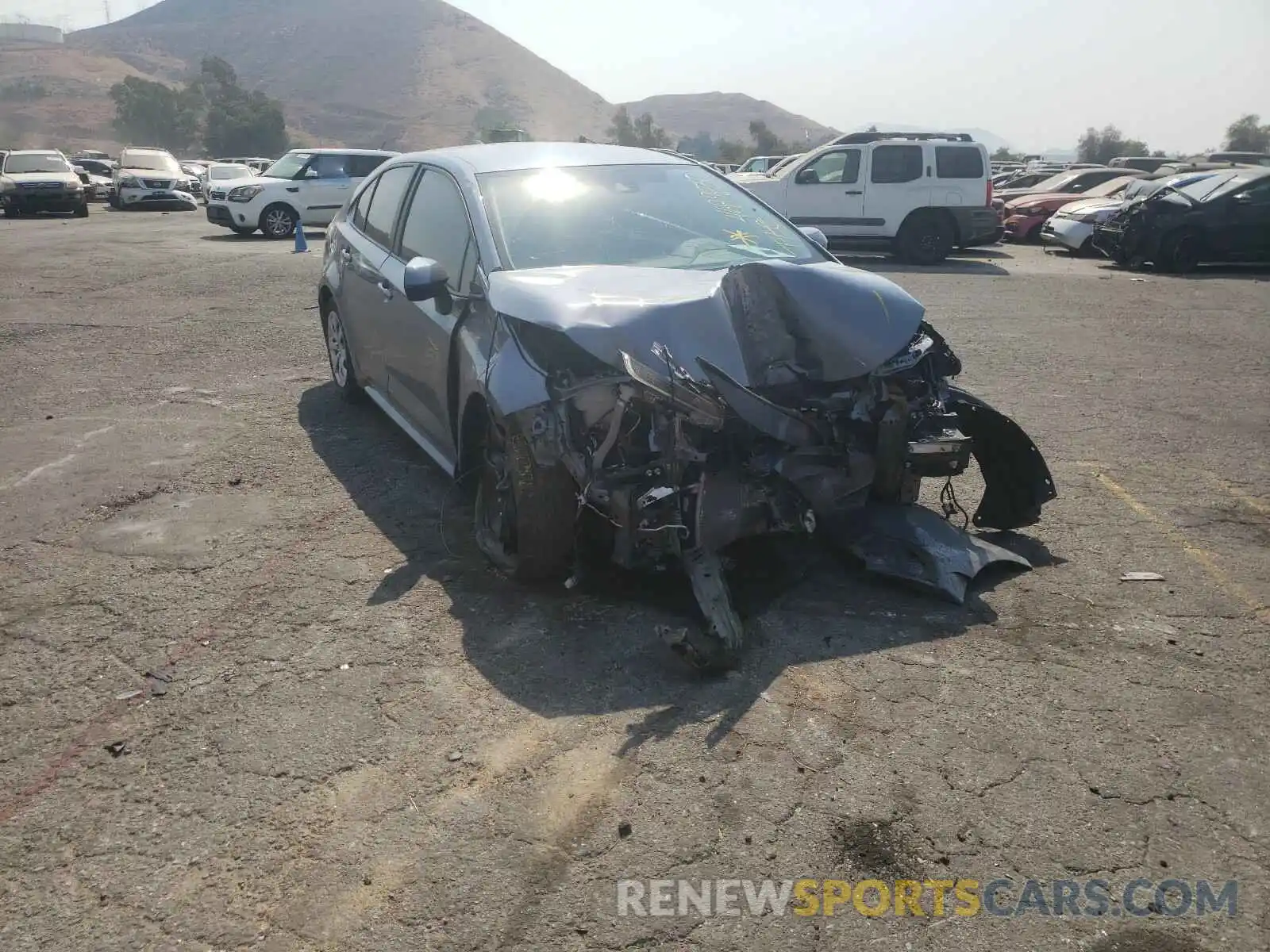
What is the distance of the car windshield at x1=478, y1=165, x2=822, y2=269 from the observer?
484 cm

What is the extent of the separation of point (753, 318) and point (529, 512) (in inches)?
47.6

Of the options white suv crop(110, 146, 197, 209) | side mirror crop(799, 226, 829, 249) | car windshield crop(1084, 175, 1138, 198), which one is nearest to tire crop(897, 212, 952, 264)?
car windshield crop(1084, 175, 1138, 198)

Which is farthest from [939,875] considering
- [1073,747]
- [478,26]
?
[478,26]

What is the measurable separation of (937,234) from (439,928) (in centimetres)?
1685

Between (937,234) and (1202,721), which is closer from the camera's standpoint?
(1202,721)

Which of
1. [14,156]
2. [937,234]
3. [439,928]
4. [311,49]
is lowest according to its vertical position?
[439,928]

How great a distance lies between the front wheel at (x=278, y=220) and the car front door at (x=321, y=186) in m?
0.24

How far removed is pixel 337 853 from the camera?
110 inches

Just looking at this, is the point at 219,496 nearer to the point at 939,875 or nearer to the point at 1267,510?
the point at 939,875

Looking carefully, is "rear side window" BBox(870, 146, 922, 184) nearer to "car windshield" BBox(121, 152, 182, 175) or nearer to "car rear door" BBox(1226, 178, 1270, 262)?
"car rear door" BBox(1226, 178, 1270, 262)

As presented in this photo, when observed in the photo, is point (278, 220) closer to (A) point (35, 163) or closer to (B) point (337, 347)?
(A) point (35, 163)

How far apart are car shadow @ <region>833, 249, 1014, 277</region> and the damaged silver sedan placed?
425 inches

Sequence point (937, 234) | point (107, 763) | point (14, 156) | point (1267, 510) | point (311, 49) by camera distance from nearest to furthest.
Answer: point (107, 763)
point (1267, 510)
point (937, 234)
point (14, 156)
point (311, 49)

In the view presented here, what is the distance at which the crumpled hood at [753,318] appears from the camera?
3.99m
